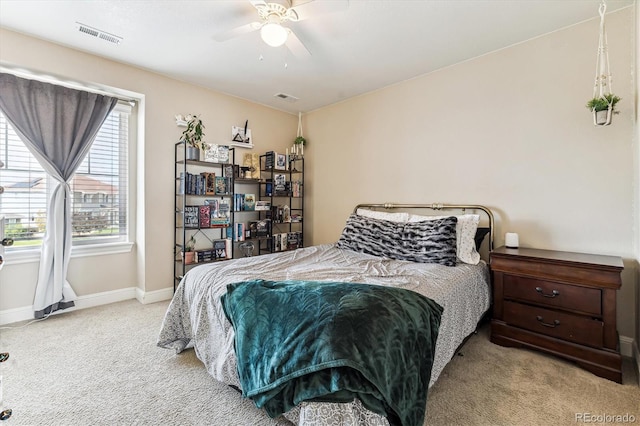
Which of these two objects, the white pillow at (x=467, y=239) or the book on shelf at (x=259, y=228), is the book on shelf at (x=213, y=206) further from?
the white pillow at (x=467, y=239)

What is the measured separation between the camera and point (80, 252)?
301cm

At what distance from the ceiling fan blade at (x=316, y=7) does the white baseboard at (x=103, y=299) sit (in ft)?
10.3

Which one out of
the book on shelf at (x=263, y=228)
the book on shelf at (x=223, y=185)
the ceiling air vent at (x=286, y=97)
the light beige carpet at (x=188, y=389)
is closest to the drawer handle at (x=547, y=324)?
the light beige carpet at (x=188, y=389)

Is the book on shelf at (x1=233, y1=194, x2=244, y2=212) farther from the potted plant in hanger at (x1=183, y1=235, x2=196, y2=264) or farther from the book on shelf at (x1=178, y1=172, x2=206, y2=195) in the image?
the potted plant in hanger at (x1=183, y1=235, x2=196, y2=264)

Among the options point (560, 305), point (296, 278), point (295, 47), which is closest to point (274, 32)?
point (295, 47)

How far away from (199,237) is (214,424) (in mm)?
2474

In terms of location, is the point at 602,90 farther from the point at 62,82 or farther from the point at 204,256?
the point at 62,82

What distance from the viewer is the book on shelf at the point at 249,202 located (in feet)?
12.6

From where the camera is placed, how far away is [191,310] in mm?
1931

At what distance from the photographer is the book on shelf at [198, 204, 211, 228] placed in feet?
11.1

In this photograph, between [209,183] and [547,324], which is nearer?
[547,324]

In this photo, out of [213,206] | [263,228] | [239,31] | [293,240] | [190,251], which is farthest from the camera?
[293,240]

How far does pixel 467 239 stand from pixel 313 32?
2.22m

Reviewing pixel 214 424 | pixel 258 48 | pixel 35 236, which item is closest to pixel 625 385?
pixel 214 424
